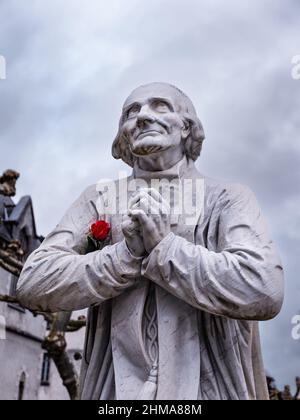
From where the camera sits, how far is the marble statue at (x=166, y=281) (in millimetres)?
2770

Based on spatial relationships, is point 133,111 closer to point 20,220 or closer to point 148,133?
point 148,133

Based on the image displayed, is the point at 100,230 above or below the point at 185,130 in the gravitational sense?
below

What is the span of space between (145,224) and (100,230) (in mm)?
434

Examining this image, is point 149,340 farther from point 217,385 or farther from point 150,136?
point 150,136

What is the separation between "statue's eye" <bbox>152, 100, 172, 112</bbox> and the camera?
335cm

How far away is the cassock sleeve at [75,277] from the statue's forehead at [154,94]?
90 centimetres

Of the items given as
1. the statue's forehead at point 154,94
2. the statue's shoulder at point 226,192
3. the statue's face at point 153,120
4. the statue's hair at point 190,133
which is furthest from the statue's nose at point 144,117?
the statue's shoulder at point 226,192

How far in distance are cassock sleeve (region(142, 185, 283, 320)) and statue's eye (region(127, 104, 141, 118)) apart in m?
0.87

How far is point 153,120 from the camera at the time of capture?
3250 millimetres

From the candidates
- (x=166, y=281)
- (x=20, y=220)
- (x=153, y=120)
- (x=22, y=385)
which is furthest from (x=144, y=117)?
(x=20, y=220)

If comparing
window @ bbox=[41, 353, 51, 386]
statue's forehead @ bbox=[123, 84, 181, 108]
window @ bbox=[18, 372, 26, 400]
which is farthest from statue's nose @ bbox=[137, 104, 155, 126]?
window @ bbox=[41, 353, 51, 386]

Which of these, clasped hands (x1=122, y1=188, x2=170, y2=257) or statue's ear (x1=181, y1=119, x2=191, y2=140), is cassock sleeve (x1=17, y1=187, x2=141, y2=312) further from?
statue's ear (x1=181, y1=119, x2=191, y2=140)

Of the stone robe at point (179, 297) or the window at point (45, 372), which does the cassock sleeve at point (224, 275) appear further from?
the window at point (45, 372)
